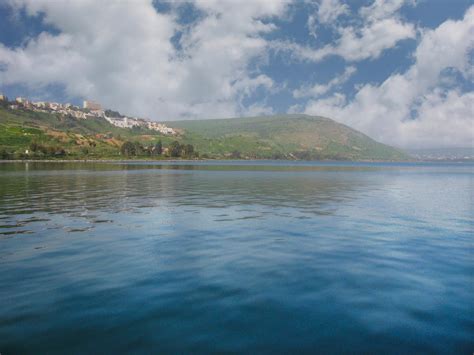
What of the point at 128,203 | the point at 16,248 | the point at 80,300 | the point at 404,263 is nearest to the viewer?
the point at 80,300

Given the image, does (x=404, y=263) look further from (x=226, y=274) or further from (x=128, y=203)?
(x=128, y=203)

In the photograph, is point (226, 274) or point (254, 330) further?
point (226, 274)

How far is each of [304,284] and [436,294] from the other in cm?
602

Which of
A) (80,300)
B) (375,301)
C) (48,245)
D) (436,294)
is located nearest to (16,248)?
(48,245)

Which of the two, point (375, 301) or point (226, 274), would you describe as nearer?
point (375, 301)

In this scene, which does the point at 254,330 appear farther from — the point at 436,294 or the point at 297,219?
the point at 297,219

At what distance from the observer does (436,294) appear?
16125 mm

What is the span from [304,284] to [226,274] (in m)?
4.14

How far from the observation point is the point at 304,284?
17.2 metres

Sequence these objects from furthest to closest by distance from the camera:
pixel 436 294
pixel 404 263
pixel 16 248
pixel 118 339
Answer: pixel 16 248 → pixel 404 263 → pixel 436 294 → pixel 118 339

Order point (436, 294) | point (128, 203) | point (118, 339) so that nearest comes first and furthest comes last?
point (118, 339) → point (436, 294) → point (128, 203)

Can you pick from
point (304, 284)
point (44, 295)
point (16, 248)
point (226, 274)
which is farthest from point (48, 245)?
point (304, 284)

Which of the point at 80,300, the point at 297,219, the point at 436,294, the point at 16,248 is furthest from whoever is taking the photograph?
the point at 297,219

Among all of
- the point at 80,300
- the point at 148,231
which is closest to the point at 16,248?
the point at 148,231
